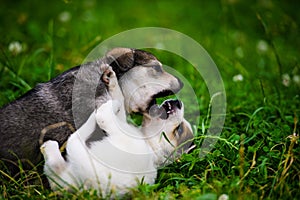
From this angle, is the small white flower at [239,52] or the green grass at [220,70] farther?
the small white flower at [239,52]

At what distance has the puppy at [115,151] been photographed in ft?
10.1

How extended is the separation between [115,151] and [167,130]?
17.4 inches

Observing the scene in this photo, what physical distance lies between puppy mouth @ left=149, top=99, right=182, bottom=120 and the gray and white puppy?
3.1 inches

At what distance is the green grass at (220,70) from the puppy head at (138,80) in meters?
0.46

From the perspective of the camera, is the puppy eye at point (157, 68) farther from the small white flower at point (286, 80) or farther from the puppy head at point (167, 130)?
the small white flower at point (286, 80)

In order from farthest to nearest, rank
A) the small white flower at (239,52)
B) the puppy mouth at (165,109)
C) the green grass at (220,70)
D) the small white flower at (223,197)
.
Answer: the small white flower at (239,52), the puppy mouth at (165,109), the green grass at (220,70), the small white flower at (223,197)

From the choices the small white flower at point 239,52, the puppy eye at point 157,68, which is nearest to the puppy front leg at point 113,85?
the puppy eye at point 157,68

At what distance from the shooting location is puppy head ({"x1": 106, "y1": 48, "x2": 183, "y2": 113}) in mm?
3553

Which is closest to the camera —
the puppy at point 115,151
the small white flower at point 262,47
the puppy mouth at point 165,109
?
the puppy at point 115,151

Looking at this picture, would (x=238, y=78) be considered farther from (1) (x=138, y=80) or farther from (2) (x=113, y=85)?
(2) (x=113, y=85)

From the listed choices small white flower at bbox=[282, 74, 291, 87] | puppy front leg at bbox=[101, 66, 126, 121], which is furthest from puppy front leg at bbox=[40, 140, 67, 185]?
small white flower at bbox=[282, 74, 291, 87]

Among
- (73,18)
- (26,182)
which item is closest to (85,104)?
(26,182)

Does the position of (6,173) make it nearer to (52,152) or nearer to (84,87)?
(52,152)

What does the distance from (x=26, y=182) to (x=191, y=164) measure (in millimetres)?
1134
